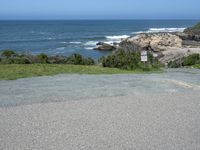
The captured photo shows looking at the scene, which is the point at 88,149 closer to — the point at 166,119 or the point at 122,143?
the point at 122,143

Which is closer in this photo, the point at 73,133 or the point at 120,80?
the point at 73,133

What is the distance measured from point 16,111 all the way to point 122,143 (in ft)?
8.72

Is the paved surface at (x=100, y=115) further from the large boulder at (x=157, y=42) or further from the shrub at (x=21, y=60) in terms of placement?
the large boulder at (x=157, y=42)

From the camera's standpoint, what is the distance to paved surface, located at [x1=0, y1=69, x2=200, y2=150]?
5.58 metres

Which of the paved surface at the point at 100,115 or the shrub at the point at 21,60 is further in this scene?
the shrub at the point at 21,60

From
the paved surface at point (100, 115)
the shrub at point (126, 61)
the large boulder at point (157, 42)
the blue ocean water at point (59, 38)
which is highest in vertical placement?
the paved surface at point (100, 115)

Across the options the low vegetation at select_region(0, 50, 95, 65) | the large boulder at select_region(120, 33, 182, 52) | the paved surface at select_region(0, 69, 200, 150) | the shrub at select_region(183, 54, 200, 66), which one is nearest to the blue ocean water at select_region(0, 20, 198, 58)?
the large boulder at select_region(120, 33, 182, 52)

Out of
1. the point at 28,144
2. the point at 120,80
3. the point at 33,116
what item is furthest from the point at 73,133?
the point at 120,80

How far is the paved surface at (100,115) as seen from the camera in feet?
18.3

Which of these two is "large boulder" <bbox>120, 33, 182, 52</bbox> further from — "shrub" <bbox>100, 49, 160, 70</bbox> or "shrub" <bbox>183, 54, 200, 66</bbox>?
"shrub" <bbox>100, 49, 160, 70</bbox>

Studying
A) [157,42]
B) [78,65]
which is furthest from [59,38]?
[78,65]

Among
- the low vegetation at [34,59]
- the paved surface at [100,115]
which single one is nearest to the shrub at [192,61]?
the low vegetation at [34,59]

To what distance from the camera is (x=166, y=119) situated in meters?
6.83

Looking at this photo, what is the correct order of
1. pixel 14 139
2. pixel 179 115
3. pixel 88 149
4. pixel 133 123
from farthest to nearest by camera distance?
pixel 179 115 < pixel 133 123 < pixel 14 139 < pixel 88 149
